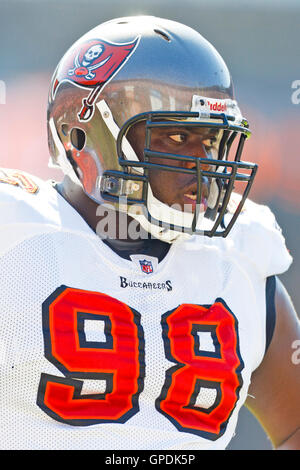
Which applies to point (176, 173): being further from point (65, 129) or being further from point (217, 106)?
point (65, 129)

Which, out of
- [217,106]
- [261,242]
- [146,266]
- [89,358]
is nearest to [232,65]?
[261,242]

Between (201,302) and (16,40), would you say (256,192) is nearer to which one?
(16,40)

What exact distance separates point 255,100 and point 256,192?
0.46m

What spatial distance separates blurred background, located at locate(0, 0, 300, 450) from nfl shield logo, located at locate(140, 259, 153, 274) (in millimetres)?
1718

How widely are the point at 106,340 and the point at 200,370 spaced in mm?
207

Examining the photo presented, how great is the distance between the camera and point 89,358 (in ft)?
4.11

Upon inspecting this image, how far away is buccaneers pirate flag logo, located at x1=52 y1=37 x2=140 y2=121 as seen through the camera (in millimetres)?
1393

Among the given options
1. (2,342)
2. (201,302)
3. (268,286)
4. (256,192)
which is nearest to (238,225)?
(268,286)

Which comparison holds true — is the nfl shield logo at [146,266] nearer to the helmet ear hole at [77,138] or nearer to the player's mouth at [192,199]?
the player's mouth at [192,199]

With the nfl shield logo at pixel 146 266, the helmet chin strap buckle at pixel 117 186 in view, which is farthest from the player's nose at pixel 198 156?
the nfl shield logo at pixel 146 266

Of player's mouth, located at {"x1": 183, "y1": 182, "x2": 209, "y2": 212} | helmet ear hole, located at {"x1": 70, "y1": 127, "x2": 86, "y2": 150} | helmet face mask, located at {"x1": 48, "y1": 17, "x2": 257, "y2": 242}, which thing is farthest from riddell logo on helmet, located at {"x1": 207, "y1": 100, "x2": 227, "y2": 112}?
helmet ear hole, located at {"x1": 70, "y1": 127, "x2": 86, "y2": 150}

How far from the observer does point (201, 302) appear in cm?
140

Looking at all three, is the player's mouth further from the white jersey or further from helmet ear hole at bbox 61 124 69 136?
helmet ear hole at bbox 61 124 69 136
